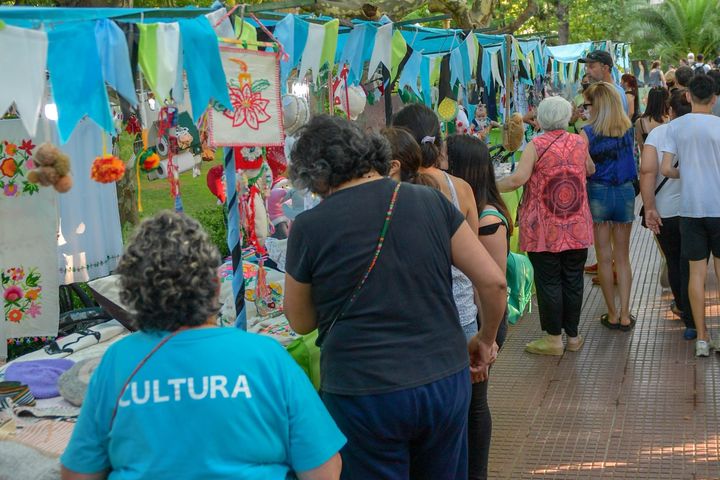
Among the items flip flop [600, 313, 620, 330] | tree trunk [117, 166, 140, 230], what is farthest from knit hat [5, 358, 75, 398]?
flip flop [600, 313, 620, 330]

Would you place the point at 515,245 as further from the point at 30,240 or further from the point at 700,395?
the point at 30,240

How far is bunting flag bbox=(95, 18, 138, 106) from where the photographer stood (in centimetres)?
322

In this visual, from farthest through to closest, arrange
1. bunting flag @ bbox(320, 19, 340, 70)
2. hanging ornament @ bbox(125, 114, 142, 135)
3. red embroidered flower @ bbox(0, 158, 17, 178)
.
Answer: hanging ornament @ bbox(125, 114, 142, 135)
red embroidered flower @ bbox(0, 158, 17, 178)
bunting flag @ bbox(320, 19, 340, 70)

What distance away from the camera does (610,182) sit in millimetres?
6328

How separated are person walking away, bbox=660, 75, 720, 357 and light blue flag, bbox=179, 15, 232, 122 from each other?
10.8 feet

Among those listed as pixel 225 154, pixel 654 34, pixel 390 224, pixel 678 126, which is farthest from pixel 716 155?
pixel 654 34

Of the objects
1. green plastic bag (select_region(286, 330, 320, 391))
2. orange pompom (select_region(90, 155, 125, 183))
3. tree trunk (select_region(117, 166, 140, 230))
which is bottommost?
green plastic bag (select_region(286, 330, 320, 391))

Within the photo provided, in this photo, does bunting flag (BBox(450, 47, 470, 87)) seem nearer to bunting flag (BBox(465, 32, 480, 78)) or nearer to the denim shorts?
bunting flag (BBox(465, 32, 480, 78))

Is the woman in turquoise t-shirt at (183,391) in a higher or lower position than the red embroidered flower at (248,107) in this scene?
lower

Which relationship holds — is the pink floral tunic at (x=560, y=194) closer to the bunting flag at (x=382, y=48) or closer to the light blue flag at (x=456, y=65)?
the bunting flag at (x=382, y=48)

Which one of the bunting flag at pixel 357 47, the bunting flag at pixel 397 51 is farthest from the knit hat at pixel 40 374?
the bunting flag at pixel 397 51

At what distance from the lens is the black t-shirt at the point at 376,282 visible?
259 cm

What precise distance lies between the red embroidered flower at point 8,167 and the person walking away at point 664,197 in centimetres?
401

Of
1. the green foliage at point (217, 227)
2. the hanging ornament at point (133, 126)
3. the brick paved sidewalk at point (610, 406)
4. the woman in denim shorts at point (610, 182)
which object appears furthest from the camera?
the green foliage at point (217, 227)
